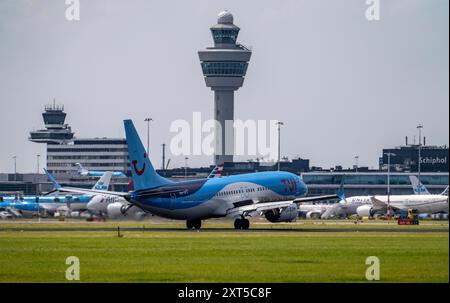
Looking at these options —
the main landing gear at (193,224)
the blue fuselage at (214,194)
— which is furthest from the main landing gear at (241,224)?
the main landing gear at (193,224)

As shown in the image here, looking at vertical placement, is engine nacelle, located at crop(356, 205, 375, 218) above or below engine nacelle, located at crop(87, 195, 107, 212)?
below

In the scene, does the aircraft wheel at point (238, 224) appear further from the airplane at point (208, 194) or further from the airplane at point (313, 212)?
the airplane at point (313, 212)

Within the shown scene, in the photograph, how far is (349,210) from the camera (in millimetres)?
184625

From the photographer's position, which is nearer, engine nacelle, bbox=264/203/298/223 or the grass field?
the grass field

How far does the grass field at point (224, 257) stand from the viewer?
163 ft

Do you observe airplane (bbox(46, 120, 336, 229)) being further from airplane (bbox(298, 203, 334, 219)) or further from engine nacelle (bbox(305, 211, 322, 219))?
airplane (bbox(298, 203, 334, 219))

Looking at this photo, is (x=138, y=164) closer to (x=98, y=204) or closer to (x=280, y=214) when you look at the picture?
(x=280, y=214)

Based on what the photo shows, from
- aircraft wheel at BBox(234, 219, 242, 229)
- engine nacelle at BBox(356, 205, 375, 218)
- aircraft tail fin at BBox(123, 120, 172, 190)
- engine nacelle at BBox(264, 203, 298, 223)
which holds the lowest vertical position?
engine nacelle at BBox(356, 205, 375, 218)

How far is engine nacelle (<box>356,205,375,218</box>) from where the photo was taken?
17575cm

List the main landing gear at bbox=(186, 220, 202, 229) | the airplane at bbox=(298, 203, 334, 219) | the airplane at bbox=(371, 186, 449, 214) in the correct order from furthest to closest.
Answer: the airplane at bbox=(298, 203, 334, 219) → the airplane at bbox=(371, 186, 449, 214) → the main landing gear at bbox=(186, 220, 202, 229)

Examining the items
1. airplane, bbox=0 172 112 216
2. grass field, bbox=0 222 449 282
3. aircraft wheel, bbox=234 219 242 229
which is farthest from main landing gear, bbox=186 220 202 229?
airplane, bbox=0 172 112 216

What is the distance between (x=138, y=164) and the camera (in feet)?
332

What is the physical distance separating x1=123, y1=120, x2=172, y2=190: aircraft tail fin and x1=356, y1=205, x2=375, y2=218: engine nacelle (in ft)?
257
